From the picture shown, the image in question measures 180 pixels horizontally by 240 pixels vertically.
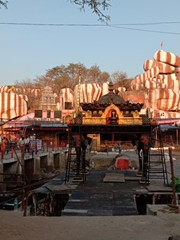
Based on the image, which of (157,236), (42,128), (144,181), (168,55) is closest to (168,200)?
(144,181)

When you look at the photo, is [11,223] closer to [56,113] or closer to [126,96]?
[56,113]

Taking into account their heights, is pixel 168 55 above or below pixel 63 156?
above

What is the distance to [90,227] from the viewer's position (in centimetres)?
811

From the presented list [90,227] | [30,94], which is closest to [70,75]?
[30,94]

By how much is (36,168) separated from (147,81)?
39.9m

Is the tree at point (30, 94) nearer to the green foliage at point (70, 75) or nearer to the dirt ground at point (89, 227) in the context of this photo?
the green foliage at point (70, 75)

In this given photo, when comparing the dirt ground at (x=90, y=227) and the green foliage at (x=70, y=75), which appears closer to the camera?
the dirt ground at (x=90, y=227)

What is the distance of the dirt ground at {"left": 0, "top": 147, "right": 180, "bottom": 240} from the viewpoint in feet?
23.7

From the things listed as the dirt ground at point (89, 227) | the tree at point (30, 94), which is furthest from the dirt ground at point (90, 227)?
the tree at point (30, 94)

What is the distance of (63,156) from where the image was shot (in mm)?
39562

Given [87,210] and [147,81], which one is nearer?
[87,210]

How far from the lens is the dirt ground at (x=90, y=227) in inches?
285

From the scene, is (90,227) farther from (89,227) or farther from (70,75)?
(70,75)

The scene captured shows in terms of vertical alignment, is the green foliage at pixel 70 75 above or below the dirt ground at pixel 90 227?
above
